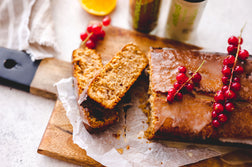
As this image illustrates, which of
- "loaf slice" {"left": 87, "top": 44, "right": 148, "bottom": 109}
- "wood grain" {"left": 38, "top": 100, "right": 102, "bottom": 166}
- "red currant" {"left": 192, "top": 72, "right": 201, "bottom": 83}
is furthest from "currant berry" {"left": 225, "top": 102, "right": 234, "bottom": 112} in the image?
"wood grain" {"left": 38, "top": 100, "right": 102, "bottom": 166}

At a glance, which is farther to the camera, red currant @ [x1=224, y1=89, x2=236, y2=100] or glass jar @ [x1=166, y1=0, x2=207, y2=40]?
glass jar @ [x1=166, y1=0, x2=207, y2=40]

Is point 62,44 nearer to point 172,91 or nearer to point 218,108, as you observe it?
point 172,91

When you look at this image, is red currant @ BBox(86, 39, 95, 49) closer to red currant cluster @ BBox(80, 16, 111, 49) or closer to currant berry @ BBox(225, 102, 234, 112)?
red currant cluster @ BBox(80, 16, 111, 49)

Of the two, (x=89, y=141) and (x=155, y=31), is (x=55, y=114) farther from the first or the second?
(x=155, y=31)

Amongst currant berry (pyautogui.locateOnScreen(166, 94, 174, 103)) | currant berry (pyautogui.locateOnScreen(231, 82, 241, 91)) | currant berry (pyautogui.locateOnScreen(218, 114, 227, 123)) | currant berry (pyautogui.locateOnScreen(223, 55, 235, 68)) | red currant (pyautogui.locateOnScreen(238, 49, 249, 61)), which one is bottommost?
currant berry (pyautogui.locateOnScreen(218, 114, 227, 123))

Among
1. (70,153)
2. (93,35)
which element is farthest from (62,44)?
(70,153)

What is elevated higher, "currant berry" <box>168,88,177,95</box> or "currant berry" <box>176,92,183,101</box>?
"currant berry" <box>168,88,177,95</box>
